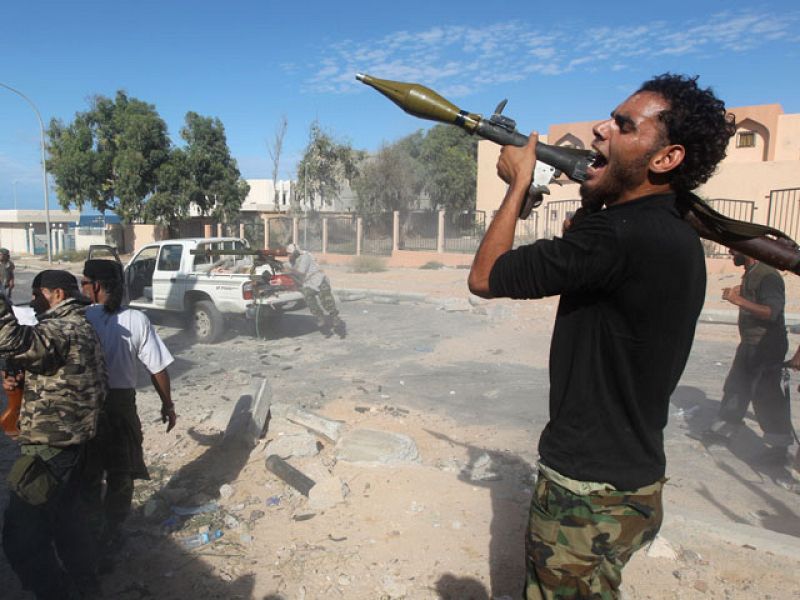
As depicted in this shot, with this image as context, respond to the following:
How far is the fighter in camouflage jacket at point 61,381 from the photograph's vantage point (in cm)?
255

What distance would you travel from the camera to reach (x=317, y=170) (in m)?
34.1

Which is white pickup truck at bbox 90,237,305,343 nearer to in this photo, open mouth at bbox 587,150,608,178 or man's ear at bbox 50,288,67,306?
man's ear at bbox 50,288,67,306

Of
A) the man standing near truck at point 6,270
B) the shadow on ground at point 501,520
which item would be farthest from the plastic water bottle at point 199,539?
the man standing near truck at point 6,270

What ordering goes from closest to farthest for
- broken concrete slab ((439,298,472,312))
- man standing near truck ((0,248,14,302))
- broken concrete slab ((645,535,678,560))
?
broken concrete slab ((645,535,678,560)) < man standing near truck ((0,248,14,302)) < broken concrete slab ((439,298,472,312))

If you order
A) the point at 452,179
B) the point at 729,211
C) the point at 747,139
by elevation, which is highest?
the point at 747,139

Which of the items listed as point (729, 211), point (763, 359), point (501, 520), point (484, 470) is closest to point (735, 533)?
point (501, 520)

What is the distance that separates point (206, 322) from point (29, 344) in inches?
290

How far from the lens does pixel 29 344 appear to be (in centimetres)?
239

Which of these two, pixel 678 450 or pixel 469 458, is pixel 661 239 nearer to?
pixel 469 458

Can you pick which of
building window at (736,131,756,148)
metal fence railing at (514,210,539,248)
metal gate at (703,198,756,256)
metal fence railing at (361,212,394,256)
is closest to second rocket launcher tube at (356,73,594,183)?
metal gate at (703,198,756,256)

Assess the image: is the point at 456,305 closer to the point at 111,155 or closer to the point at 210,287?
the point at 210,287

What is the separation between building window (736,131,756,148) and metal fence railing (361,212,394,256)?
50.0 feet

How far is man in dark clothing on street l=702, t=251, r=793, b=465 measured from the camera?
190 inches

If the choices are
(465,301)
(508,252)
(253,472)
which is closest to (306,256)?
(465,301)
